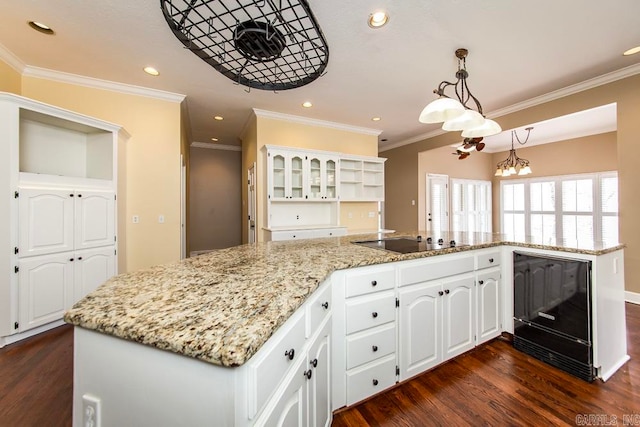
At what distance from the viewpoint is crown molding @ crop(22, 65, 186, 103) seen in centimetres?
277

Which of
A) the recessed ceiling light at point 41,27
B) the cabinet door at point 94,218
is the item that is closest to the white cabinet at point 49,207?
the cabinet door at point 94,218

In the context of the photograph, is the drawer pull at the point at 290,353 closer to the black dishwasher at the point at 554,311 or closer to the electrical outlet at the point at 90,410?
the electrical outlet at the point at 90,410

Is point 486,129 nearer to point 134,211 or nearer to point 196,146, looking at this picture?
point 134,211

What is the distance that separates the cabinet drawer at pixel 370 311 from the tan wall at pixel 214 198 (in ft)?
16.1

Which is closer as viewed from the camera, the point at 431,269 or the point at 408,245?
the point at 431,269

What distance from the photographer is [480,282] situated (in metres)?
2.05

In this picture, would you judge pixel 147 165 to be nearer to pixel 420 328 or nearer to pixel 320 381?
pixel 320 381

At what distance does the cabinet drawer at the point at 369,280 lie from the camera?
1.45 meters

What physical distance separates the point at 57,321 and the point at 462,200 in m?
7.53

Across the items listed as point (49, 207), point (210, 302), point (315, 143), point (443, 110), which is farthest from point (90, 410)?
point (315, 143)

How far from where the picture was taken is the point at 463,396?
1605mm

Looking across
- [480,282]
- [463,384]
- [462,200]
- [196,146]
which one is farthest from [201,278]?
[462,200]

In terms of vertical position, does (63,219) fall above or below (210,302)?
above

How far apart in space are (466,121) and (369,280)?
1421mm
